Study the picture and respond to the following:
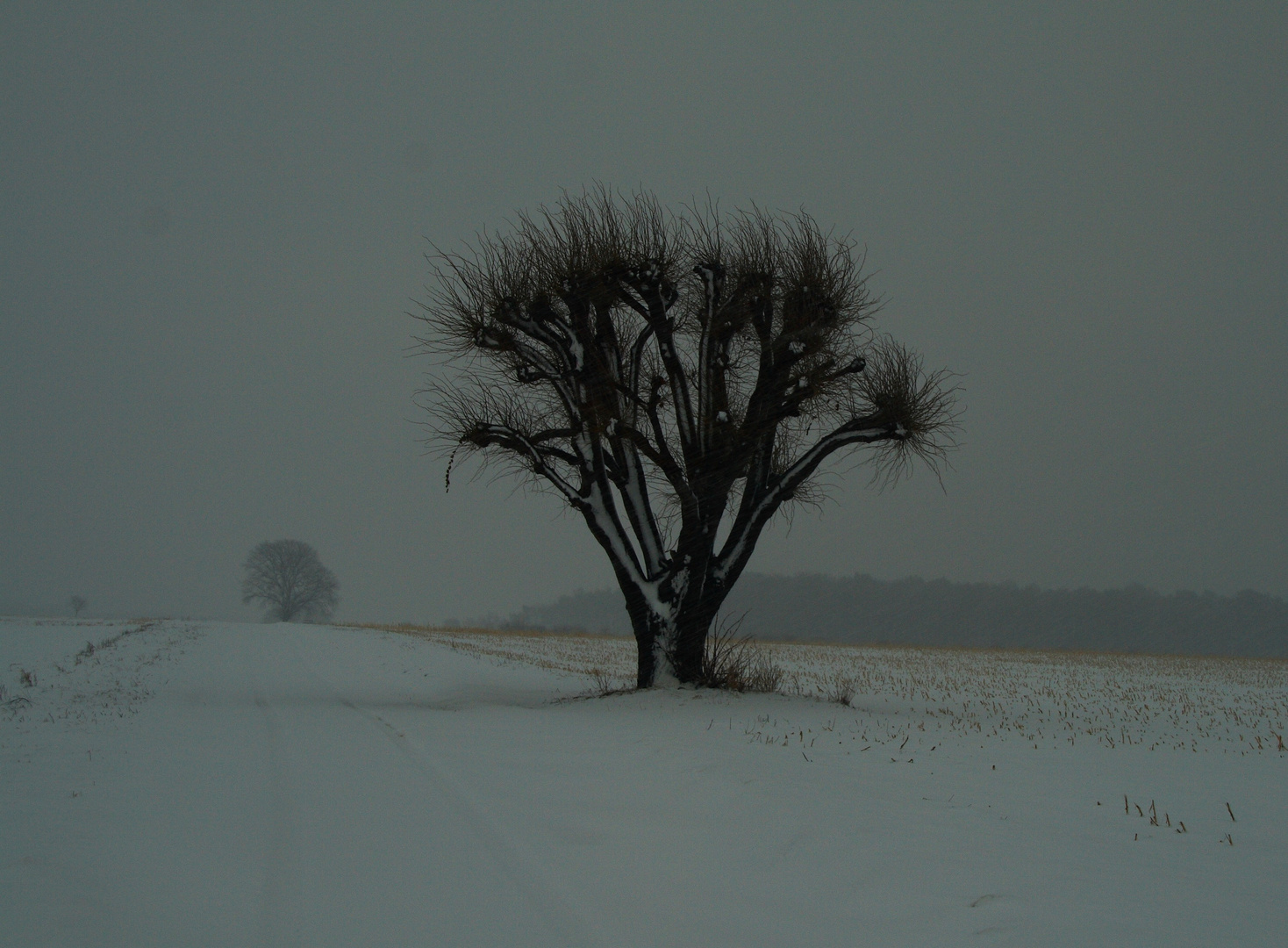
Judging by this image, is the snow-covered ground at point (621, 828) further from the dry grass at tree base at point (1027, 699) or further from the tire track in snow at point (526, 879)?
the dry grass at tree base at point (1027, 699)

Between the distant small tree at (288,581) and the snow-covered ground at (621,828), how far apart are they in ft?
287

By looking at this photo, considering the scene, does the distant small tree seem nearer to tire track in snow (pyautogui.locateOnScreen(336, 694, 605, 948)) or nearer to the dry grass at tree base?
the dry grass at tree base

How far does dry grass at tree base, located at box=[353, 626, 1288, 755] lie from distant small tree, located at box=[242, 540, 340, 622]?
71.5 metres

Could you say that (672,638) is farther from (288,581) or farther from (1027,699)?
(288,581)

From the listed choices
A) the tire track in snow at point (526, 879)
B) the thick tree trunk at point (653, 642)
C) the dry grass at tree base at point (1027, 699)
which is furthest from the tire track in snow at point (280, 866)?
the thick tree trunk at point (653, 642)

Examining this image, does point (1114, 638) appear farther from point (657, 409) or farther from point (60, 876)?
point (60, 876)

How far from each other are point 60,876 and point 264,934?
143 centimetres

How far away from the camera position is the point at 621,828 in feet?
18.0

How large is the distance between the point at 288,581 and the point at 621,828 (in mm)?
96394

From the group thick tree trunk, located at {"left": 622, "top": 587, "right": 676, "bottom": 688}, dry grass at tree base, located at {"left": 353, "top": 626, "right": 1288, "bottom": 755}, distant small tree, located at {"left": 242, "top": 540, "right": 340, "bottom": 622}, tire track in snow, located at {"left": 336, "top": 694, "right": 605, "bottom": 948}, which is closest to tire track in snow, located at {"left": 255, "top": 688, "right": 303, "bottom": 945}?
tire track in snow, located at {"left": 336, "top": 694, "right": 605, "bottom": 948}

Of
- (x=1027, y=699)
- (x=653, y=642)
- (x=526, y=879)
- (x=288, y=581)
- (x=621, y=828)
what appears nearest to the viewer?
(x=526, y=879)

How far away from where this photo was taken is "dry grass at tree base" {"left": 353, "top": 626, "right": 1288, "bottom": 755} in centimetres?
1055

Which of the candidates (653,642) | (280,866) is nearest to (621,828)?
(280,866)

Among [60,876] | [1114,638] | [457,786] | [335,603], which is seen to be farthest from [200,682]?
[1114,638]
